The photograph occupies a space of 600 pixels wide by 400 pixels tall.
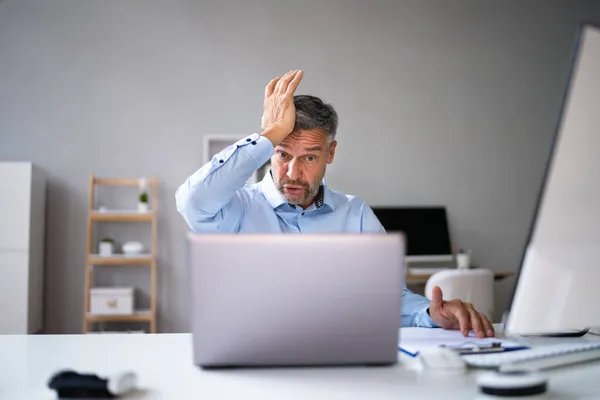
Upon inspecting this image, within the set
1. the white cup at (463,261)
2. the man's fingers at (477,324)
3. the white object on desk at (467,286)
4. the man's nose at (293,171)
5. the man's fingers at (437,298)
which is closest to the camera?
the man's fingers at (477,324)

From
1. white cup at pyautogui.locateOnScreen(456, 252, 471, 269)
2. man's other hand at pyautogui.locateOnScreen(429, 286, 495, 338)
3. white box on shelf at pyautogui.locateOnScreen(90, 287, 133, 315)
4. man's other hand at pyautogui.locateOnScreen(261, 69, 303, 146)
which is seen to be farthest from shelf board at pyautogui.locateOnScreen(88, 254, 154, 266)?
man's other hand at pyautogui.locateOnScreen(429, 286, 495, 338)

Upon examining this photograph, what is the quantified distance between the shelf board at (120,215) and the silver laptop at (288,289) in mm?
4100

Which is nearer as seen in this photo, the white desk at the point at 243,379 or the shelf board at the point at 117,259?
the white desk at the point at 243,379

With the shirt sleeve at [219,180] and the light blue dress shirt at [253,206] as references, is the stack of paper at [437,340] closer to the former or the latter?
the light blue dress shirt at [253,206]

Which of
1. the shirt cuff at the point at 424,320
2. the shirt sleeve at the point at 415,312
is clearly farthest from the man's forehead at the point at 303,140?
the shirt cuff at the point at 424,320

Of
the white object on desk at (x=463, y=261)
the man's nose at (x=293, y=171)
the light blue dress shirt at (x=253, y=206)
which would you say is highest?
the man's nose at (x=293, y=171)

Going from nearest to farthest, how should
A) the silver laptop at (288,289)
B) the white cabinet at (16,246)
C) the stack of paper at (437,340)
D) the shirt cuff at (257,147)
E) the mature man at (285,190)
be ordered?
1. the silver laptop at (288,289)
2. the stack of paper at (437,340)
3. the shirt cuff at (257,147)
4. the mature man at (285,190)
5. the white cabinet at (16,246)

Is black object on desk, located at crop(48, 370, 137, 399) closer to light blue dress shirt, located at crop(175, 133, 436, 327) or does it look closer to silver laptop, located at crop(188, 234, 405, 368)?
silver laptop, located at crop(188, 234, 405, 368)

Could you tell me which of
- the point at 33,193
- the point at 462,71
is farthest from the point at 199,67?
the point at 462,71

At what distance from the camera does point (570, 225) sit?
117 centimetres

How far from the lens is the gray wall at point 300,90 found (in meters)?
5.28

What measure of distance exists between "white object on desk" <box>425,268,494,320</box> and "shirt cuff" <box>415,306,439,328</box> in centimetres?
203

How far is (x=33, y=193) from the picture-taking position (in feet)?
16.2

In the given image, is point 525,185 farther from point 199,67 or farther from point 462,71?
point 199,67
